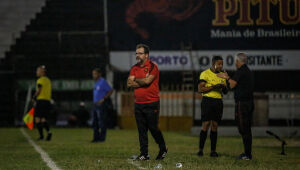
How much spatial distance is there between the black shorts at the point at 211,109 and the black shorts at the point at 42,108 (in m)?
6.15

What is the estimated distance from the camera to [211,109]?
12.2m

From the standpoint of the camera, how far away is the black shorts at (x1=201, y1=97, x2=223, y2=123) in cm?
1222

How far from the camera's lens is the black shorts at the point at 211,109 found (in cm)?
1222

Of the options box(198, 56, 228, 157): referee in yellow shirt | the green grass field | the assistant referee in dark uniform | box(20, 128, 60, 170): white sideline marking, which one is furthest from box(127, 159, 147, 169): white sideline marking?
the assistant referee in dark uniform

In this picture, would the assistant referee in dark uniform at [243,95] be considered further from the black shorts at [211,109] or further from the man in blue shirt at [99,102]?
the man in blue shirt at [99,102]

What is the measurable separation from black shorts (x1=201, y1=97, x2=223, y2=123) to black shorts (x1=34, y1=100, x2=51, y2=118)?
20.2 feet

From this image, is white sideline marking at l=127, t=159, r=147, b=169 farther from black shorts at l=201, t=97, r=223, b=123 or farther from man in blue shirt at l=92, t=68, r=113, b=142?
man in blue shirt at l=92, t=68, r=113, b=142

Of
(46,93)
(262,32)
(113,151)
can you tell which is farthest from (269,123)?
(113,151)

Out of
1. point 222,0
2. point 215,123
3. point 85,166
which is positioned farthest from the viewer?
point 222,0

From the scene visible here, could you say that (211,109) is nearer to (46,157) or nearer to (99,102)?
(46,157)

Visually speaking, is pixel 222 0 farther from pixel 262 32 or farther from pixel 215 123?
pixel 215 123

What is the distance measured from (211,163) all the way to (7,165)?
3.17 m

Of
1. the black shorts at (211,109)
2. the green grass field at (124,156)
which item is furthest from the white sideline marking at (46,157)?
the black shorts at (211,109)

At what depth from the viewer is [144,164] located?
34.3 feet
